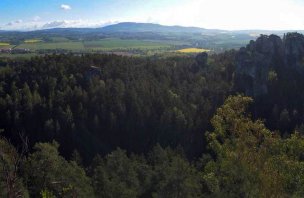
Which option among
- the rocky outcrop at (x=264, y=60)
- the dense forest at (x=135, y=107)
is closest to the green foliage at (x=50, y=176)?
the dense forest at (x=135, y=107)

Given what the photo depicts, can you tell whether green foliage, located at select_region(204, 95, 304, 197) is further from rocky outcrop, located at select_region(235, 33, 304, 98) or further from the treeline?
rocky outcrop, located at select_region(235, 33, 304, 98)

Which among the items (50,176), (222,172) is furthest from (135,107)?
(222,172)

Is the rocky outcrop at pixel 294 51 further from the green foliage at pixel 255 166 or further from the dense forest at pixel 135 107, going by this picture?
the green foliage at pixel 255 166

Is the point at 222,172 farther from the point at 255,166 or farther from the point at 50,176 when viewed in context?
the point at 50,176

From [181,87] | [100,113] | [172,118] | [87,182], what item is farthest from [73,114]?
[87,182]

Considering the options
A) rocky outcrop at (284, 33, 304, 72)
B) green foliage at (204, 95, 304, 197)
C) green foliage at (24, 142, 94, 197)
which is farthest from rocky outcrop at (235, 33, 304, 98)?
green foliage at (204, 95, 304, 197)

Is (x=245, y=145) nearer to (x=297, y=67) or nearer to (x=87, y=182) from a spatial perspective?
(x=87, y=182)
